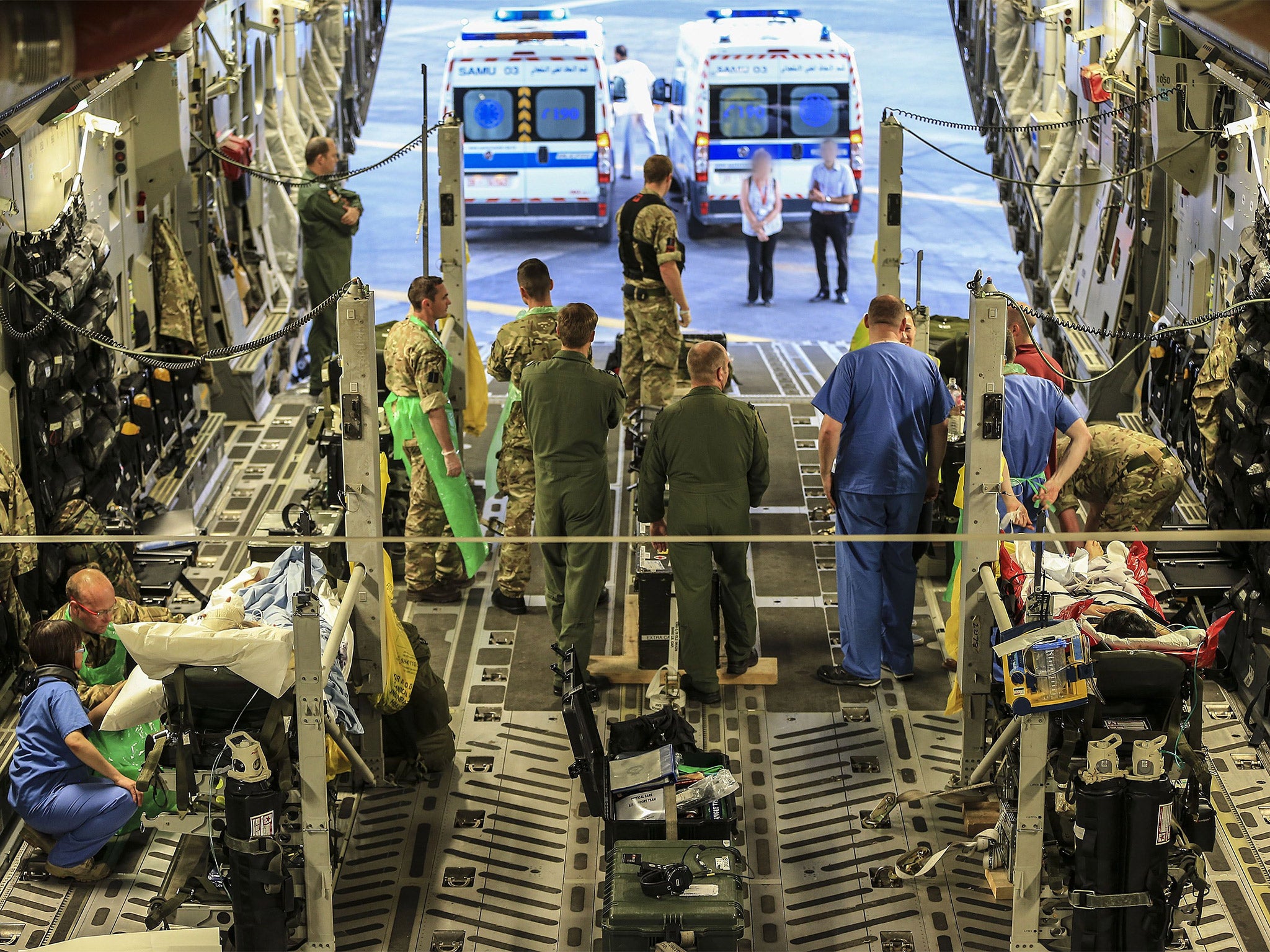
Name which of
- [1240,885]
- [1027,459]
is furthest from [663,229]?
[1240,885]

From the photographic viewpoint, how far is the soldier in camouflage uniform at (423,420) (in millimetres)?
7613

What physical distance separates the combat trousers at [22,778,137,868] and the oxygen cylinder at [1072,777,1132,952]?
3358 millimetres

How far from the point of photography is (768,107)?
15391mm

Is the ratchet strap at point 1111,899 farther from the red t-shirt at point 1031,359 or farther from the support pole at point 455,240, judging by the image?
the support pole at point 455,240

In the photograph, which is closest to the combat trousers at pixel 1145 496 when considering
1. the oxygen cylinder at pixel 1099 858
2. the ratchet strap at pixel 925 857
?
the ratchet strap at pixel 925 857

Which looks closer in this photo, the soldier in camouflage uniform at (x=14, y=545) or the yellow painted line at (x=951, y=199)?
the soldier in camouflage uniform at (x=14, y=545)

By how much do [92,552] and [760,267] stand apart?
8.04 meters

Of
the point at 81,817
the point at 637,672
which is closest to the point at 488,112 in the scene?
the point at 637,672

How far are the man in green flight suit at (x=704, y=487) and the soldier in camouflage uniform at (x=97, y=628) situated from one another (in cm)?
209

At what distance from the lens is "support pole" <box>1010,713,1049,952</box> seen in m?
4.94

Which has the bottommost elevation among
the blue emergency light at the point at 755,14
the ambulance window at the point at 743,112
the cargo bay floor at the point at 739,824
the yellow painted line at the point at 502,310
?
the cargo bay floor at the point at 739,824

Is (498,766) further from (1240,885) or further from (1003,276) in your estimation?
(1003,276)

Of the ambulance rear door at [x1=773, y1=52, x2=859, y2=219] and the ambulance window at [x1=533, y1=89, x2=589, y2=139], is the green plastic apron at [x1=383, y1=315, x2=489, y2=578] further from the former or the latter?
the ambulance rear door at [x1=773, y1=52, x2=859, y2=219]

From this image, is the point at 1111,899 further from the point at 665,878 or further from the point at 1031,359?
the point at 1031,359
